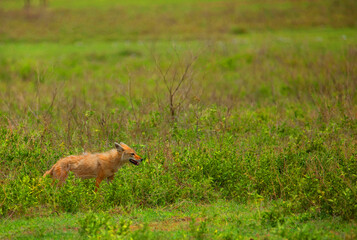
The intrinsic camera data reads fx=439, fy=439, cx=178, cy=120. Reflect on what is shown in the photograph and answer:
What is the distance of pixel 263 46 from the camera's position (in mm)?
22594

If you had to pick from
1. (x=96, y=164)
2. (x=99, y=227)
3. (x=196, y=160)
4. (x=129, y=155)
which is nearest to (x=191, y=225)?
(x=99, y=227)

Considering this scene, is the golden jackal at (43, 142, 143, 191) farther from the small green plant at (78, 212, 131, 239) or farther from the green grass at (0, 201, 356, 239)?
the small green plant at (78, 212, 131, 239)

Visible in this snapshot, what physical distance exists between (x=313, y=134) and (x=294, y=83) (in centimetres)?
604

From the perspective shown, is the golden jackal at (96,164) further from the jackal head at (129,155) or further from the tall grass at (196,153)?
the tall grass at (196,153)

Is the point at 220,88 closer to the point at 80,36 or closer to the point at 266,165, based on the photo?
the point at 266,165

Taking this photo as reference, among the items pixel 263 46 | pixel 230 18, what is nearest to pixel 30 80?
pixel 263 46

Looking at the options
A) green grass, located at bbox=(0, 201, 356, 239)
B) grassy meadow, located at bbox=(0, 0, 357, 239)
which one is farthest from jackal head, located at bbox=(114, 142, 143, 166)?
green grass, located at bbox=(0, 201, 356, 239)

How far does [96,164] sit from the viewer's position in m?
8.84

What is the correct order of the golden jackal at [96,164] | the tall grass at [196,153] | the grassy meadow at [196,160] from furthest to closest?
the golden jackal at [96,164]
the tall grass at [196,153]
the grassy meadow at [196,160]

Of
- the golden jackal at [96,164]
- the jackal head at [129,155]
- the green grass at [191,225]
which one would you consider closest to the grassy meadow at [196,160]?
the green grass at [191,225]

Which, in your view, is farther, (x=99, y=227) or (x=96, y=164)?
(x=96, y=164)

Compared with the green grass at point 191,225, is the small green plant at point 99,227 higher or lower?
higher

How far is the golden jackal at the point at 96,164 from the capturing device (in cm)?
845

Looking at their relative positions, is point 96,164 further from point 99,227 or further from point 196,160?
point 99,227
